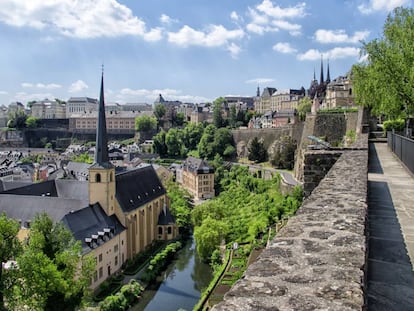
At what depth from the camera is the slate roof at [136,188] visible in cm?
3543

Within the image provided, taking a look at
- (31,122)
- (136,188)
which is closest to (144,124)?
(31,122)

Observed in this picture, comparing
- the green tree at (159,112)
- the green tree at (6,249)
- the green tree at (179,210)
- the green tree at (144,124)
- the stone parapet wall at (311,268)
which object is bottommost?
the green tree at (179,210)

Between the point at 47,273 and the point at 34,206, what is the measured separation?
17.4 metres

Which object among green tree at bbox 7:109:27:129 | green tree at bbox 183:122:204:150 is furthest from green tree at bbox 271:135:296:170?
green tree at bbox 7:109:27:129

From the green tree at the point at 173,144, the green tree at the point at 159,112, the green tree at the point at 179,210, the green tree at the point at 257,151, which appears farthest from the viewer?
the green tree at the point at 159,112

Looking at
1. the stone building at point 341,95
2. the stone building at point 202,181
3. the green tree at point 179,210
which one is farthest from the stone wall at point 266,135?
the green tree at point 179,210

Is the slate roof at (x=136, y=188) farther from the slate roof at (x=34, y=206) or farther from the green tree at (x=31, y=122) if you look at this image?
the green tree at (x=31, y=122)

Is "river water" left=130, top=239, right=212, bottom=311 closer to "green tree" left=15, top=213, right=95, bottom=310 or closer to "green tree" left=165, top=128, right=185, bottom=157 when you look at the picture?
"green tree" left=15, top=213, right=95, bottom=310

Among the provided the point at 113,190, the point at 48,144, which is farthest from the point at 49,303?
the point at 48,144

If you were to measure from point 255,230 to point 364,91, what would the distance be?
16.4 m

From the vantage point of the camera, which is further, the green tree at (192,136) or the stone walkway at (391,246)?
the green tree at (192,136)

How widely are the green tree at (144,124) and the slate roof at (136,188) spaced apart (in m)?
66.9

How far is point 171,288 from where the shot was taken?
28.4 meters

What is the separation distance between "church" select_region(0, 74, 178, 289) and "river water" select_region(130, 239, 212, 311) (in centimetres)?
349
